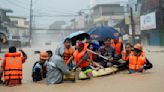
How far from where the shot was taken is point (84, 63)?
1039cm

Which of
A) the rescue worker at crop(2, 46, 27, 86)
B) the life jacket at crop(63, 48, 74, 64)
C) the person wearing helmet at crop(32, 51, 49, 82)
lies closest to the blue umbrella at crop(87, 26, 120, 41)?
the life jacket at crop(63, 48, 74, 64)

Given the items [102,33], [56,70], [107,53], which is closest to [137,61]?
[107,53]

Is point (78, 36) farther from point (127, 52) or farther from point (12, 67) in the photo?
point (12, 67)

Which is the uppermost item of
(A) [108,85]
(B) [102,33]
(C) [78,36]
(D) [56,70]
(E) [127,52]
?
(B) [102,33]

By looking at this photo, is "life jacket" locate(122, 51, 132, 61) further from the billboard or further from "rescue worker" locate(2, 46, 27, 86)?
the billboard

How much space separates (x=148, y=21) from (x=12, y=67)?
105 feet

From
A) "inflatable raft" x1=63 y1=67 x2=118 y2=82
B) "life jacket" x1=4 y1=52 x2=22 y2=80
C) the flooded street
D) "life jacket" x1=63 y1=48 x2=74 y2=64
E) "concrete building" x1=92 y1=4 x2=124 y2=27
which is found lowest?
the flooded street

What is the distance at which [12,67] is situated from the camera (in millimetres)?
9695

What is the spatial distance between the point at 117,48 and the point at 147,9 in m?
30.8

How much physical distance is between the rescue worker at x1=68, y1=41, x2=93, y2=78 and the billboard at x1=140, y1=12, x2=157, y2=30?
92.7ft

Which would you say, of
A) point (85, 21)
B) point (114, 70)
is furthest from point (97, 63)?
point (85, 21)

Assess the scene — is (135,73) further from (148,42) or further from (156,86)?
(148,42)

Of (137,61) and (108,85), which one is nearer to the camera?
(108,85)

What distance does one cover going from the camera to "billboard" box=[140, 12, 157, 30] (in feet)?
124
